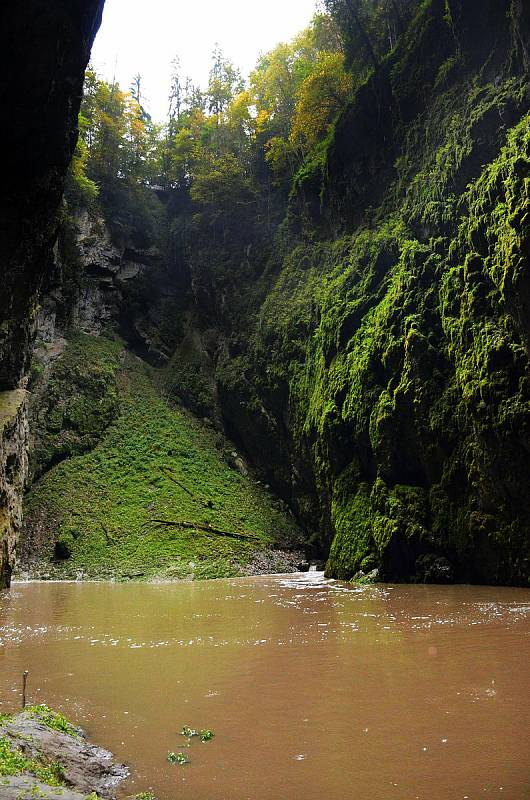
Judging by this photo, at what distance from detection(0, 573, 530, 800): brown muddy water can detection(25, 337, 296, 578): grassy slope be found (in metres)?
10.4

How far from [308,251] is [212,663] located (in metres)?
22.3

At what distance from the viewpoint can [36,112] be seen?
757 centimetres

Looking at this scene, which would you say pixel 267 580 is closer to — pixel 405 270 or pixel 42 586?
pixel 42 586

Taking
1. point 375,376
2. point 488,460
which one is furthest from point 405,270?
point 488,460

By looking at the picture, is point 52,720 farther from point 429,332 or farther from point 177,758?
point 429,332

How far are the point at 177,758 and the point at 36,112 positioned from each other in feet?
25.5

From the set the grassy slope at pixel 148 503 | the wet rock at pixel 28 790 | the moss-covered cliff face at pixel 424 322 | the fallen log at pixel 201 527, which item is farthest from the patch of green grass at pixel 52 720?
the fallen log at pixel 201 527

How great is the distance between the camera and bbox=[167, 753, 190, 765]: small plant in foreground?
4.20 metres

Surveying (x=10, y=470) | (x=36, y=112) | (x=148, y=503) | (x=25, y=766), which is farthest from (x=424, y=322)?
(x=148, y=503)

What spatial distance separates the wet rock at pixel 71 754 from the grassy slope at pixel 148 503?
16338 millimetres

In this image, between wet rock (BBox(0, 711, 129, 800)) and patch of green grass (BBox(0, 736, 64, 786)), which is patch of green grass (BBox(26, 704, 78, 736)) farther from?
patch of green grass (BBox(0, 736, 64, 786))

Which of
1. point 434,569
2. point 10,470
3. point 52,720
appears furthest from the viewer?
point 10,470

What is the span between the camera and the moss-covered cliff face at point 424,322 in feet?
42.6

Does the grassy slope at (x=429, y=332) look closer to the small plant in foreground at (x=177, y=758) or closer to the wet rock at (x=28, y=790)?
the small plant in foreground at (x=177, y=758)
